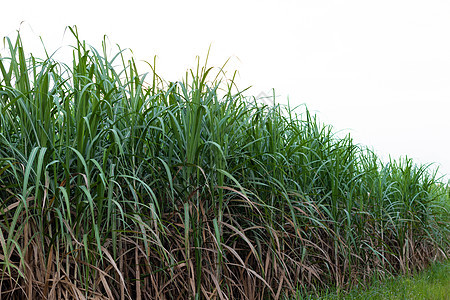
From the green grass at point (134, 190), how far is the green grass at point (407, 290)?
18cm

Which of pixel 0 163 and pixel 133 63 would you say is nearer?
pixel 0 163

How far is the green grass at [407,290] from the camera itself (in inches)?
106

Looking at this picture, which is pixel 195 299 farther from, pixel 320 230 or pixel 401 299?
pixel 401 299

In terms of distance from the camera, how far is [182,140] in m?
2.01

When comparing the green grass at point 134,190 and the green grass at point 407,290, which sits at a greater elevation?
the green grass at point 134,190

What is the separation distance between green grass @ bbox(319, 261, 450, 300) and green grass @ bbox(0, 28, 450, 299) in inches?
7.0

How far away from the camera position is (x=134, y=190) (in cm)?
175

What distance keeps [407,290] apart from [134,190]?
87.9 inches

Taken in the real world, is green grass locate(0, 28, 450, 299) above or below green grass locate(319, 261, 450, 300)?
above

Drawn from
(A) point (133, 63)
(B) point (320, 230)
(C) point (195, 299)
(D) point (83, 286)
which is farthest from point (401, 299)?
(A) point (133, 63)

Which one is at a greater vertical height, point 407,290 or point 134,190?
point 134,190

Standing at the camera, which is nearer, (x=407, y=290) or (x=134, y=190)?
(x=134, y=190)

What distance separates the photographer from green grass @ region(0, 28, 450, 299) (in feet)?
5.36

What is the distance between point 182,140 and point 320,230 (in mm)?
1385
